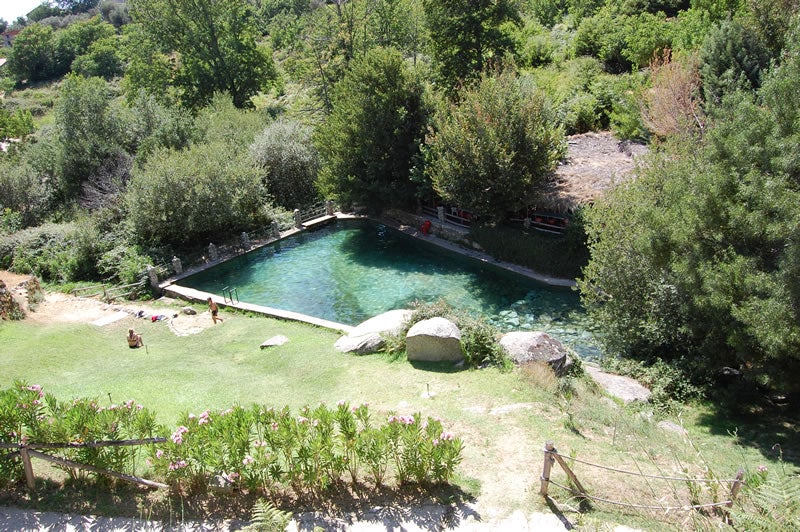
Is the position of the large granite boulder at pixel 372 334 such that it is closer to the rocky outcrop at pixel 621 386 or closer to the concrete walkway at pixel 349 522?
the rocky outcrop at pixel 621 386

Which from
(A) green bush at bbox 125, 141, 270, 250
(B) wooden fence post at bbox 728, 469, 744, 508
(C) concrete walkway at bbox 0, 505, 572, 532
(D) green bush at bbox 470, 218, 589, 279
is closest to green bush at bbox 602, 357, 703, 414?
(B) wooden fence post at bbox 728, 469, 744, 508

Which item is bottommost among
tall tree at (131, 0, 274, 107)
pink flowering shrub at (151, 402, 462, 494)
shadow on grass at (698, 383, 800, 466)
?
shadow on grass at (698, 383, 800, 466)

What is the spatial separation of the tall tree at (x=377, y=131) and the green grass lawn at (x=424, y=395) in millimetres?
11506

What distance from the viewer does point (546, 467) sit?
7.50 m

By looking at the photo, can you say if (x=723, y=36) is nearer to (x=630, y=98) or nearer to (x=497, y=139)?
(x=630, y=98)

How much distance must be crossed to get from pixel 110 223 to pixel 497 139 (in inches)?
782

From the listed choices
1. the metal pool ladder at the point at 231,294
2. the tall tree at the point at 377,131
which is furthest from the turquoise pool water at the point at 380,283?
the tall tree at the point at 377,131

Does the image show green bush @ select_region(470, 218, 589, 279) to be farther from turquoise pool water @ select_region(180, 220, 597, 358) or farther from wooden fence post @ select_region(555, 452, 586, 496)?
wooden fence post @ select_region(555, 452, 586, 496)

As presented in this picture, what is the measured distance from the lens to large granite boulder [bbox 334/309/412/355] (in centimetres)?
1460

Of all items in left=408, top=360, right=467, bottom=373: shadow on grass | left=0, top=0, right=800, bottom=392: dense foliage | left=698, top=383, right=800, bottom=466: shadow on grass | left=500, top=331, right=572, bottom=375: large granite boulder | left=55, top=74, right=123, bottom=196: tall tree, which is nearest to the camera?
left=698, top=383, right=800, bottom=466: shadow on grass

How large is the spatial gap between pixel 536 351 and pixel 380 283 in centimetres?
1040

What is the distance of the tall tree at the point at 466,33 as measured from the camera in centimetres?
2753

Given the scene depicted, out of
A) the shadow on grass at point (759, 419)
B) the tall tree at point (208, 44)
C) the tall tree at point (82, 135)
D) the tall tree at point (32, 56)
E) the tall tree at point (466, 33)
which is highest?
the tall tree at point (32, 56)

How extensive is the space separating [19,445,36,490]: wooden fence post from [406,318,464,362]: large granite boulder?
818cm
